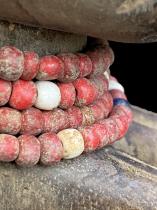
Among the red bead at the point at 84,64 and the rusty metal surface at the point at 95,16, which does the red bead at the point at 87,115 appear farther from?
the rusty metal surface at the point at 95,16

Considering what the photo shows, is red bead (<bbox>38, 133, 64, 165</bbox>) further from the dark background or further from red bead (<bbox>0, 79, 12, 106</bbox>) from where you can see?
the dark background

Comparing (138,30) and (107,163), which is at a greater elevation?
(138,30)

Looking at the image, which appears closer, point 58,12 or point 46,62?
point 58,12

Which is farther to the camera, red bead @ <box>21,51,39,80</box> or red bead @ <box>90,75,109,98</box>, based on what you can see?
red bead @ <box>90,75,109,98</box>

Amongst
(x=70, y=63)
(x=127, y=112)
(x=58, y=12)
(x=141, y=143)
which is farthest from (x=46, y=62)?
(x=141, y=143)

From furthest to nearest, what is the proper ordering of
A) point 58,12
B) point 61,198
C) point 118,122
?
point 118,122, point 61,198, point 58,12

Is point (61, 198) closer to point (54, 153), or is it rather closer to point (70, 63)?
point (54, 153)

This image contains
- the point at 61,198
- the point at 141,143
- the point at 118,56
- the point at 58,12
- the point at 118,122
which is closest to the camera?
the point at 58,12

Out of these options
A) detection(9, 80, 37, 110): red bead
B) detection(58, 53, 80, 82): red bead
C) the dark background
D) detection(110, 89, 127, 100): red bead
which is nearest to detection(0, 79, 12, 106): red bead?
detection(9, 80, 37, 110): red bead
